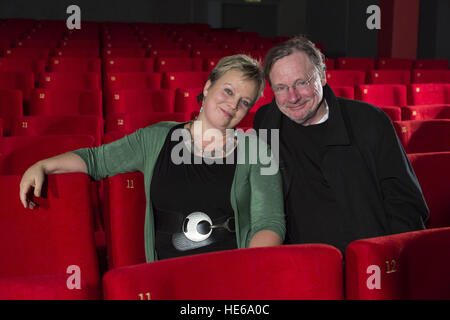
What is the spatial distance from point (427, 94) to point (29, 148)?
107 inches

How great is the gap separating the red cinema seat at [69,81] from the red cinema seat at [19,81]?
0.21 ft

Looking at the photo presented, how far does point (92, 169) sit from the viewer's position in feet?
4.22

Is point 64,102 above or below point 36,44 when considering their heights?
below

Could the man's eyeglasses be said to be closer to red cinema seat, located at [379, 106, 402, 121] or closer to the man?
the man

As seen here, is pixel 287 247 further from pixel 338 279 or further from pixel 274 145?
pixel 274 145

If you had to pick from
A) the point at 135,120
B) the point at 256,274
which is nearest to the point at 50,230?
the point at 256,274

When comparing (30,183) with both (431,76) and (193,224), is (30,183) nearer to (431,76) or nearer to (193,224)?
(193,224)

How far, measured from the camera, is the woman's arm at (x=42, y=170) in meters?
1.09

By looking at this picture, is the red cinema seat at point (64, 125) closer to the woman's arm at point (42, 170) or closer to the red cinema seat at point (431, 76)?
the woman's arm at point (42, 170)

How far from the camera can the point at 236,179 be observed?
128cm
